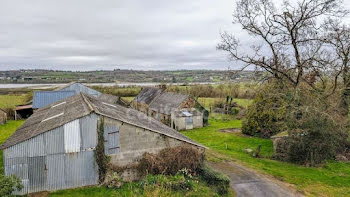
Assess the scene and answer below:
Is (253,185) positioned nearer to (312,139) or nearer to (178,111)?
(312,139)

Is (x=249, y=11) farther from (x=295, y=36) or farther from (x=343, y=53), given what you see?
(x=343, y=53)

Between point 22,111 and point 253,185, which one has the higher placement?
point 22,111

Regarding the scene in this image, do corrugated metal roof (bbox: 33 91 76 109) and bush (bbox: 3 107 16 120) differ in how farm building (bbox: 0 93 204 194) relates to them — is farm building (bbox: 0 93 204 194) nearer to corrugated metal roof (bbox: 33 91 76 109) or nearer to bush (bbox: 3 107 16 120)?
corrugated metal roof (bbox: 33 91 76 109)

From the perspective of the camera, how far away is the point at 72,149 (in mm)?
14523

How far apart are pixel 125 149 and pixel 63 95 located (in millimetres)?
32161

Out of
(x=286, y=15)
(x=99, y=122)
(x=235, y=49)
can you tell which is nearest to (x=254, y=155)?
(x=235, y=49)

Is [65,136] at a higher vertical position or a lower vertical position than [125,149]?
higher

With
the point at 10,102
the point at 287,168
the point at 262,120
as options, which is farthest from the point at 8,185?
the point at 10,102

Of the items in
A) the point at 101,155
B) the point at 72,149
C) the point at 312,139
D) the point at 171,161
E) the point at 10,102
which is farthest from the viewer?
the point at 10,102

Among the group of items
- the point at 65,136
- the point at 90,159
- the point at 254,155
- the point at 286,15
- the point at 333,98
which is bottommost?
the point at 254,155

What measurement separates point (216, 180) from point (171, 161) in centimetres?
296

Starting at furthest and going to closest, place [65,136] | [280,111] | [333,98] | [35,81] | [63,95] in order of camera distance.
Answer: [35,81] < [63,95] < [280,111] < [333,98] < [65,136]

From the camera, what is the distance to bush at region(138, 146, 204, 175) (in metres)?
15.7

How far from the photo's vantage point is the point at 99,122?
15078 mm
